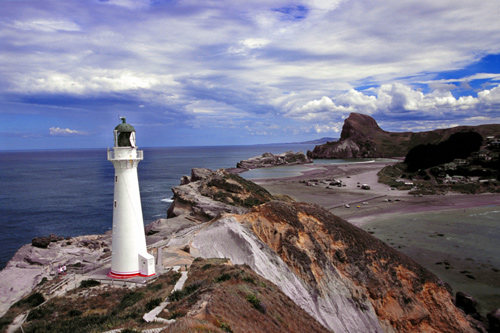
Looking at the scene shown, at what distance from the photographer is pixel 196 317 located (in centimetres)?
955

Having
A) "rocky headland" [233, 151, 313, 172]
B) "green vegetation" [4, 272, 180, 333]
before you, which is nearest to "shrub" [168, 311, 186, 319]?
"green vegetation" [4, 272, 180, 333]

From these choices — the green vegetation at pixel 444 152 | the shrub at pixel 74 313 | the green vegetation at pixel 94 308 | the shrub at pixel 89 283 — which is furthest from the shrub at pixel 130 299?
the green vegetation at pixel 444 152

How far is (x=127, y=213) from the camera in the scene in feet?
56.4

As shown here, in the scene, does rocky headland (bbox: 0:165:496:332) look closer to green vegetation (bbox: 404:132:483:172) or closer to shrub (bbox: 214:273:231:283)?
shrub (bbox: 214:273:231:283)

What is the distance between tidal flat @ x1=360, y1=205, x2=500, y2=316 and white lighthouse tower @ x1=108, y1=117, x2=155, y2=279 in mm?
24484

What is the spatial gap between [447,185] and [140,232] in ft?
244

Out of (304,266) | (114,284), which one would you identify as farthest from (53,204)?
(304,266)

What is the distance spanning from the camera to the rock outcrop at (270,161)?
477 ft

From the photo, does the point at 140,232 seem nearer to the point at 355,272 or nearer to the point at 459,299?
the point at 355,272

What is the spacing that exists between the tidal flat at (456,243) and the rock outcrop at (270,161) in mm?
94865

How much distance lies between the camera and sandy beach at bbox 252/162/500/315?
2897cm

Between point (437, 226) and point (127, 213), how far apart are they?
43.3 metres

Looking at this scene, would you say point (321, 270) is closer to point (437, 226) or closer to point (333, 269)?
point (333, 269)

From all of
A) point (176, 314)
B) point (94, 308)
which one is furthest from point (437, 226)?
point (94, 308)
